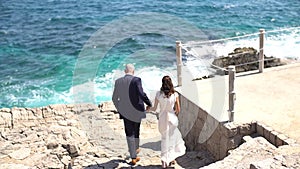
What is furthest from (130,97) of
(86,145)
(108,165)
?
(86,145)

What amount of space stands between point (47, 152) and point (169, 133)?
3232 mm

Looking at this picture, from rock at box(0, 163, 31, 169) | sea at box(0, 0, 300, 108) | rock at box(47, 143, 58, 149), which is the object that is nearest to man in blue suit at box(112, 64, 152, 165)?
rock at box(0, 163, 31, 169)

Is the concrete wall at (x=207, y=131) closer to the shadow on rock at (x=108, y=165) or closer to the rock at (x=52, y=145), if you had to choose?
the shadow on rock at (x=108, y=165)

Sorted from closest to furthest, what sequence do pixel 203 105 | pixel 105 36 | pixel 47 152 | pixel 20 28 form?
pixel 203 105, pixel 47 152, pixel 105 36, pixel 20 28

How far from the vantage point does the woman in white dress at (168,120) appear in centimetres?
648

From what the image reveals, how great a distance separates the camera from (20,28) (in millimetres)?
28875

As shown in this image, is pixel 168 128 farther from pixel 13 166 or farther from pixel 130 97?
pixel 13 166

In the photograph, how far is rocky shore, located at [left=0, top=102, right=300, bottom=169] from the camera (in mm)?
6418

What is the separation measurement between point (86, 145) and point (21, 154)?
1.62 m

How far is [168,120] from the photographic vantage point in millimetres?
6699

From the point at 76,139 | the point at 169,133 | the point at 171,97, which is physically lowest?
the point at 76,139

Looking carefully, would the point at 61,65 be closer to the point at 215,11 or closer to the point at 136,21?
the point at 136,21

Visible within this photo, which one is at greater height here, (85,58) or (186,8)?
(186,8)

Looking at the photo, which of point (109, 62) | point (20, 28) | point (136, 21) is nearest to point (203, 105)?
point (109, 62)
